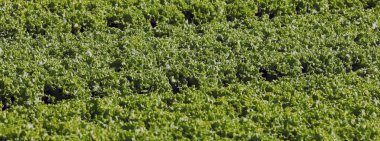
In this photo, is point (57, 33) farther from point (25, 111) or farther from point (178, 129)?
point (178, 129)

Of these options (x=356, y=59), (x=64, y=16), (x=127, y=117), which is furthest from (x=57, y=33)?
(x=356, y=59)

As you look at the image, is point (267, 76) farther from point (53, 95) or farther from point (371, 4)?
point (371, 4)

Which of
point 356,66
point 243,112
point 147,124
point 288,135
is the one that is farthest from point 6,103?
point 356,66

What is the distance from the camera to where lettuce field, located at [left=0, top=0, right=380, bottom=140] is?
26.5 feet

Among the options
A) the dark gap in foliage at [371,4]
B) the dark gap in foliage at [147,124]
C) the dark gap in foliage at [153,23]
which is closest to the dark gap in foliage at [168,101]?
the dark gap in foliage at [147,124]

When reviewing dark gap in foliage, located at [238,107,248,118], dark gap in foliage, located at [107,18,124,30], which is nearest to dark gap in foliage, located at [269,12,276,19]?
dark gap in foliage, located at [107,18,124,30]

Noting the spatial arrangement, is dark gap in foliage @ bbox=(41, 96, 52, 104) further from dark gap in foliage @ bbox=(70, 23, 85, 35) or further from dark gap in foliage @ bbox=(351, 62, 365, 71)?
dark gap in foliage @ bbox=(351, 62, 365, 71)

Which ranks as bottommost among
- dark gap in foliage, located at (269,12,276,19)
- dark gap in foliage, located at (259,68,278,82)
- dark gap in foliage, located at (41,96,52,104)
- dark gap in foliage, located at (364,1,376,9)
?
dark gap in foliage, located at (41,96,52,104)

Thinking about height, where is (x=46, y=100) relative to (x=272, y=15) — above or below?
below

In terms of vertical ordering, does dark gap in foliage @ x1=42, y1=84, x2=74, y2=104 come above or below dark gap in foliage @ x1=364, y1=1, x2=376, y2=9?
below

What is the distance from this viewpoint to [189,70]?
32.4 ft

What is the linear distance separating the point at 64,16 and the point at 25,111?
3.69m

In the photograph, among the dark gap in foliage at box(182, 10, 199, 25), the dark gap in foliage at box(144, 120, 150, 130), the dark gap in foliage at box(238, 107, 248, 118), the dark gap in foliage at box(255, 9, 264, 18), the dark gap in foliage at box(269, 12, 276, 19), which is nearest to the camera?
the dark gap in foliage at box(144, 120, 150, 130)

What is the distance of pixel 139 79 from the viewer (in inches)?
379
